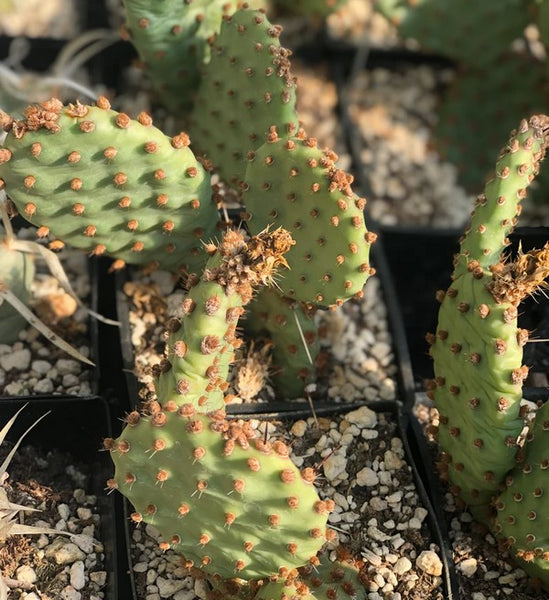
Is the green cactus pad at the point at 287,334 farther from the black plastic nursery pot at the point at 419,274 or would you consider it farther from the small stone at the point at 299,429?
the black plastic nursery pot at the point at 419,274

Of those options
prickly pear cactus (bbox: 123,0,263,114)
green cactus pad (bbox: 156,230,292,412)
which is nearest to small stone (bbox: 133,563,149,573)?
green cactus pad (bbox: 156,230,292,412)

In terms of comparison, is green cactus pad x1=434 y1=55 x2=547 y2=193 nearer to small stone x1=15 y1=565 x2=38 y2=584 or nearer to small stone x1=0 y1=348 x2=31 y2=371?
small stone x1=0 y1=348 x2=31 y2=371

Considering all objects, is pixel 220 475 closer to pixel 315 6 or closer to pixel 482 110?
pixel 315 6

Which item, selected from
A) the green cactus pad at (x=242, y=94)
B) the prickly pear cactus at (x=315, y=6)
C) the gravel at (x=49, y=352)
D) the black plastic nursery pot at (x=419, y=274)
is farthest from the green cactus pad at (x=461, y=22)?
the gravel at (x=49, y=352)

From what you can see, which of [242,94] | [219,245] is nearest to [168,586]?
[219,245]

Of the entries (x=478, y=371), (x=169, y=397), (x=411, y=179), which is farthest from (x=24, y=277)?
(x=411, y=179)

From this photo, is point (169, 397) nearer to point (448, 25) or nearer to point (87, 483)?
point (87, 483)

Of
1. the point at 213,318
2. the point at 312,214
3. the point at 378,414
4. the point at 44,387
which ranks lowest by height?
the point at 44,387
